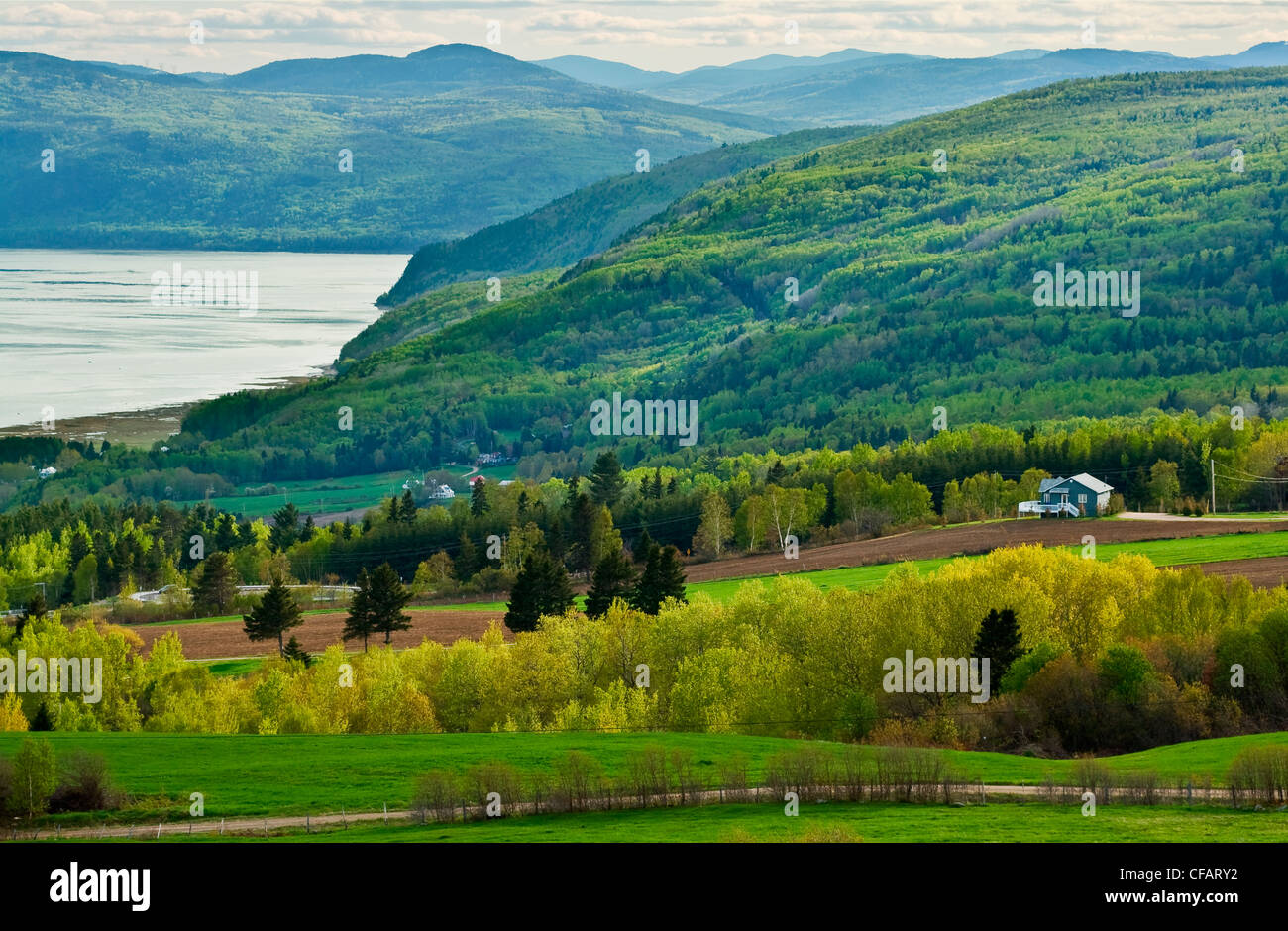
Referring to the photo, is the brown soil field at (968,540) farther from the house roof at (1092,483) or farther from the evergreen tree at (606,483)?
the evergreen tree at (606,483)

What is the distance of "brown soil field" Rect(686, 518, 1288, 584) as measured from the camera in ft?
293

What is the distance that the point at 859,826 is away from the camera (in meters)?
35.5

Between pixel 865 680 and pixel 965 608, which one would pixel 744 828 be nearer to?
pixel 865 680

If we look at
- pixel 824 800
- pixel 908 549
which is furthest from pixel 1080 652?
pixel 908 549

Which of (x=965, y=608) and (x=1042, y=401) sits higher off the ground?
(x=1042, y=401)

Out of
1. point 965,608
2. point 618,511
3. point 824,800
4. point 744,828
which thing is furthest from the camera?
point 618,511

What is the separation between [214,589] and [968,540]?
43.2 metres

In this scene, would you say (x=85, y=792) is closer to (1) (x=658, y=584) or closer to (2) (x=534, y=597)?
(1) (x=658, y=584)

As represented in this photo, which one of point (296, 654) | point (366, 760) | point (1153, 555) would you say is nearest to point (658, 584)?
point (296, 654)

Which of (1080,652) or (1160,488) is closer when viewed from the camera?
(1080,652)

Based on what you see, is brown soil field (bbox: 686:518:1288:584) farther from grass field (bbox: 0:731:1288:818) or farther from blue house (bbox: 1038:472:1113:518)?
grass field (bbox: 0:731:1288:818)

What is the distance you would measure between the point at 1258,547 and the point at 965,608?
26.2m
